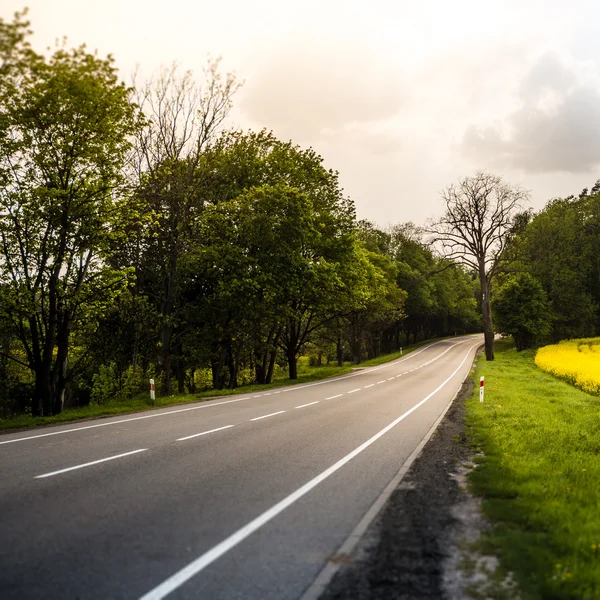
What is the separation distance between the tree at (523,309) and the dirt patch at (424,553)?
5441 centimetres

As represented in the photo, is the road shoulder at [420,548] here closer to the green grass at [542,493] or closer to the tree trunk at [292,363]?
the green grass at [542,493]

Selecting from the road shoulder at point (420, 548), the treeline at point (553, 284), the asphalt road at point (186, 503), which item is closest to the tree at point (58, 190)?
the asphalt road at point (186, 503)

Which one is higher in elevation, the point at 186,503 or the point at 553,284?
the point at 553,284

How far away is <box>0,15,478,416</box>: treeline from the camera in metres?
16.0

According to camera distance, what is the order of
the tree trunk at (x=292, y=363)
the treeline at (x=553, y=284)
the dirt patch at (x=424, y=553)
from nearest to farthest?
the dirt patch at (x=424, y=553), the tree trunk at (x=292, y=363), the treeline at (x=553, y=284)

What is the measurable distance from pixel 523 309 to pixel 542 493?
55508mm

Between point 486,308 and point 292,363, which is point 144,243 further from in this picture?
point 486,308

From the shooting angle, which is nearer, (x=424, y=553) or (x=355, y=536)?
(x=424, y=553)

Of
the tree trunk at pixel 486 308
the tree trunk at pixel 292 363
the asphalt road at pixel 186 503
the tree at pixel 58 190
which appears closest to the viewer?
the asphalt road at pixel 186 503

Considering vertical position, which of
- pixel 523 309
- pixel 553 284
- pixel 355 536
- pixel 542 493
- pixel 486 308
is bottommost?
pixel 542 493

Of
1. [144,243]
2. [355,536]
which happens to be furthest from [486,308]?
[355,536]

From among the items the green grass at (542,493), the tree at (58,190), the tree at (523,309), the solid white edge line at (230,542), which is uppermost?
the tree at (58,190)

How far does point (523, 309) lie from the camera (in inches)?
2260

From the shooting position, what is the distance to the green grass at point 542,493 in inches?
163
